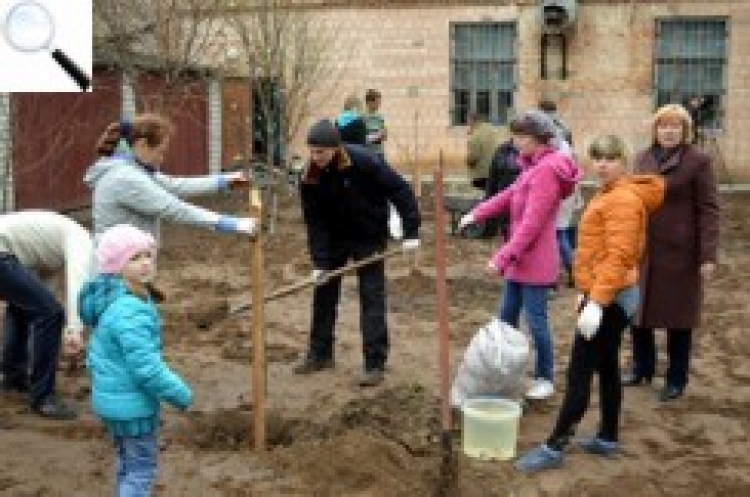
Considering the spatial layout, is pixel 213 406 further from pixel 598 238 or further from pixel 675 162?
pixel 675 162

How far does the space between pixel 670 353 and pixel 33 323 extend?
137 inches

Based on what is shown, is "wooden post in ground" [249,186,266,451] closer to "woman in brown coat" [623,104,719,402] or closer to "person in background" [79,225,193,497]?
"person in background" [79,225,193,497]

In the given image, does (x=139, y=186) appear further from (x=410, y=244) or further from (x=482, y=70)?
(x=482, y=70)

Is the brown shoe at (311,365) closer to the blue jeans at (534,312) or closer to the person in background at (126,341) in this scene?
the blue jeans at (534,312)

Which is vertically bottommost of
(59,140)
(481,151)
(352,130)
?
(481,151)

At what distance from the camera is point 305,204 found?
237 inches

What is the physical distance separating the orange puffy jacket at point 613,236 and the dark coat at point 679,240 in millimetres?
852

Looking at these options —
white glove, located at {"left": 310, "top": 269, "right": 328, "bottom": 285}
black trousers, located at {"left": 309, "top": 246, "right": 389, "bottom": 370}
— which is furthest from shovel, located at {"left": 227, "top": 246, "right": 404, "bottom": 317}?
black trousers, located at {"left": 309, "top": 246, "right": 389, "bottom": 370}

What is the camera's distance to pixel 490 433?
4.70m

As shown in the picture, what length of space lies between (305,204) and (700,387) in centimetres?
261

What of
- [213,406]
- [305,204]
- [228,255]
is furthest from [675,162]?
[228,255]

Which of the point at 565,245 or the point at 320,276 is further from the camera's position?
the point at 565,245

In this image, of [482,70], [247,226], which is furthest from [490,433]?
[482,70]

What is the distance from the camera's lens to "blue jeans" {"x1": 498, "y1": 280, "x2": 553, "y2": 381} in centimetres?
538
